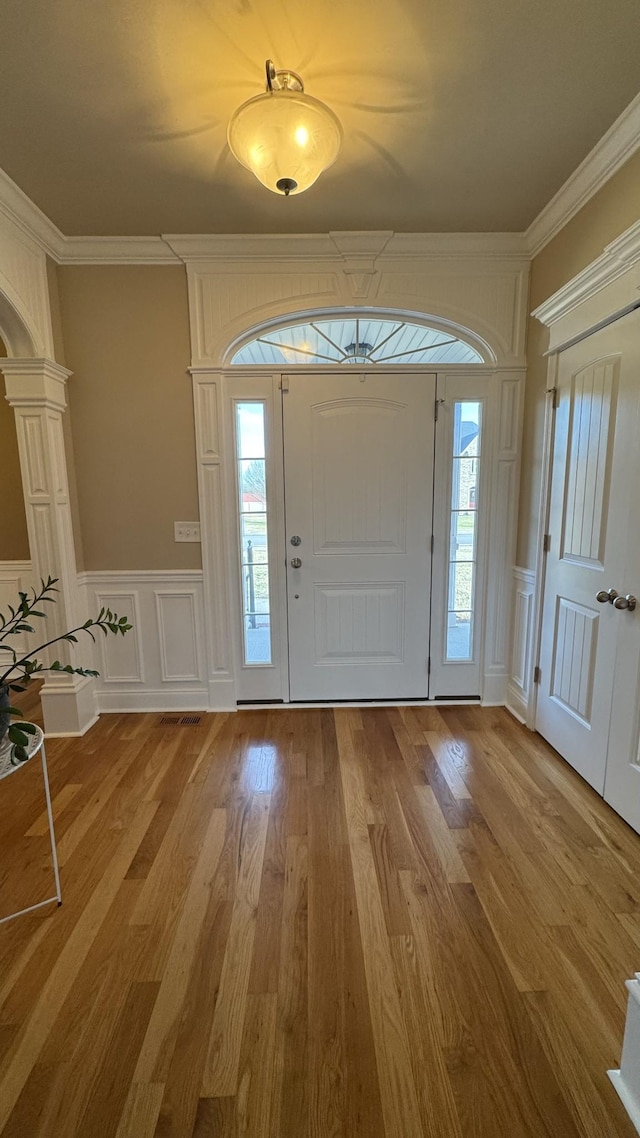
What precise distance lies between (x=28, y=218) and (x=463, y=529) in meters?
2.86

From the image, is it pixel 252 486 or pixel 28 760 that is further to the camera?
pixel 252 486

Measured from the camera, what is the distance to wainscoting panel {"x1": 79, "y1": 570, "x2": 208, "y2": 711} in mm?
2850

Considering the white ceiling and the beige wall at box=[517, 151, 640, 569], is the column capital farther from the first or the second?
the beige wall at box=[517, 151, 640, 569]

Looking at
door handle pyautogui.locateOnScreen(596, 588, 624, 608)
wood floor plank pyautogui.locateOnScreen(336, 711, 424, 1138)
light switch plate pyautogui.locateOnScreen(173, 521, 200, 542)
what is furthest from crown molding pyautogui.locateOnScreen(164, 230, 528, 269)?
wood floor plank pyautogui.locateOnScreen(336, 711, 424, 1138)

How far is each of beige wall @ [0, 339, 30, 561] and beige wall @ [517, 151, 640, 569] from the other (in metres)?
3.68

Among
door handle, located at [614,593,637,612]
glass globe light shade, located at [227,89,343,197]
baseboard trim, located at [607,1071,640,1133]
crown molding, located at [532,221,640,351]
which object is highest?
glass globe light shade, located at [227,89,343,197]

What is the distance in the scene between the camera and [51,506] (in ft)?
8.21

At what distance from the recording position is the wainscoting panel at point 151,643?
9.35 ft

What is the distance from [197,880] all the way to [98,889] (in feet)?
1.13

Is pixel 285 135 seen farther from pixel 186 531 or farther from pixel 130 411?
pixel 186 531

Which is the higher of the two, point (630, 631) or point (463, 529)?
point (463, 529)

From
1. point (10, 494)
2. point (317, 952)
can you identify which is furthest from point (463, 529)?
point (10, 494)

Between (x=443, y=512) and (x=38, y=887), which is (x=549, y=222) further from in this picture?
(x=38, y=887)

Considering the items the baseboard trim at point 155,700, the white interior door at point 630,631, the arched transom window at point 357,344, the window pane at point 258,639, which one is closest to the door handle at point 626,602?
the white interior door at point 630,631
